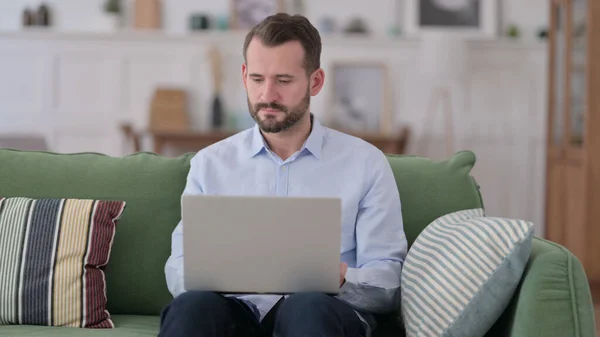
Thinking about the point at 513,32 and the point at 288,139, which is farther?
the point at 513,32

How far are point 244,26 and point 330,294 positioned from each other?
169 inches

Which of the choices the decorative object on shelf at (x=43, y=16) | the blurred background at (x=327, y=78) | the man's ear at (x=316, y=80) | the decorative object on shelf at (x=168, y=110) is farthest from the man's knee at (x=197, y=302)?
the decorative object on shelf at (x=43, y=16)

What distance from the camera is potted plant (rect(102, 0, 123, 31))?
5.61 m

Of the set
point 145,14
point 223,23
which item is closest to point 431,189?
point 223,23

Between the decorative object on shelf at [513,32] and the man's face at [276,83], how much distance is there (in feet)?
13.7

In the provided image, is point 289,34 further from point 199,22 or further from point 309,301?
point 199,22

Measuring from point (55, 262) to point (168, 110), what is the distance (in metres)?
3.75

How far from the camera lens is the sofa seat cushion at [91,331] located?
1.79 metres

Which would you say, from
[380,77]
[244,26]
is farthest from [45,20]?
[380,77]

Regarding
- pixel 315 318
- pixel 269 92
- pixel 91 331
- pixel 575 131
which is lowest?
pixel 91 331

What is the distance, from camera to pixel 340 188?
6.40ft

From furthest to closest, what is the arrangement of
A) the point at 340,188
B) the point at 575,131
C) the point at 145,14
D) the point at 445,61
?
the point at 145,14 < the point at 445,61 < the point at 575,131 < the point at 340,188

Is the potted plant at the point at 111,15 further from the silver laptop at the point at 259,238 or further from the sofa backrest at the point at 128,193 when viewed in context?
the silver laptop at the point at 259,238

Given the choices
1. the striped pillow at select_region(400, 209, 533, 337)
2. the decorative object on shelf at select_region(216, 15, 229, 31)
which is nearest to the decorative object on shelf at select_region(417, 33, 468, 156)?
the decorative object on shelf at select_region(216, 15, 229, 31)
